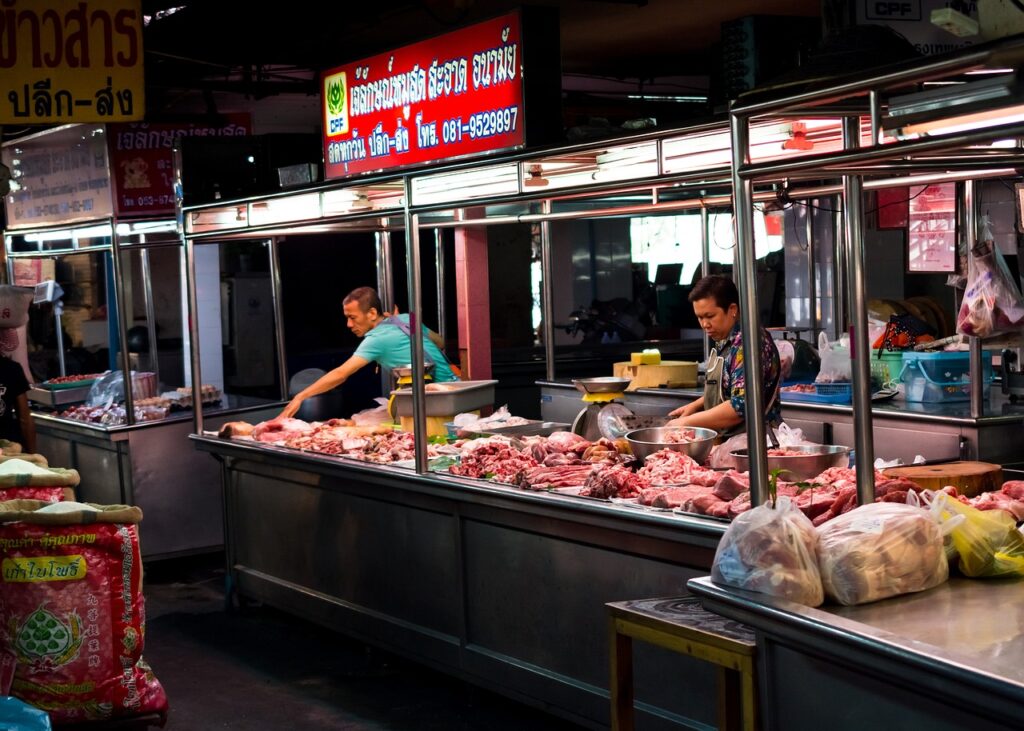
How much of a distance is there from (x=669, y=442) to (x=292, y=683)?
7.79 ft

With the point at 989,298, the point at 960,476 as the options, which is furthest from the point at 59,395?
the point at 960,476

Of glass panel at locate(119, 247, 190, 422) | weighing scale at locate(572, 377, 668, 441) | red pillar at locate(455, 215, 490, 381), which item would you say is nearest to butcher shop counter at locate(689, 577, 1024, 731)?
weighing scale at locate(572, 377, 668, 441)

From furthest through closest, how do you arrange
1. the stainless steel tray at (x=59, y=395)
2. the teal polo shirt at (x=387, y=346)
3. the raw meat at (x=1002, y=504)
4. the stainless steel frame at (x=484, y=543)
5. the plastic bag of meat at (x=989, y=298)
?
the stainless steel tray at (x=59, y=395) → the teal polo shirt at (x=387, y=346) → the plastic bag of meat at (x=989, y=298) → the stainless steel frame at (x=484, y=543) → the raw meat at (x=1002, y=504)

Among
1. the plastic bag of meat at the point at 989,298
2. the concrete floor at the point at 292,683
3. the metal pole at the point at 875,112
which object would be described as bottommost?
the concrete floor at the point at 292,683

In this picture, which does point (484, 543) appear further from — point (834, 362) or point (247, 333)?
point (247, 333)

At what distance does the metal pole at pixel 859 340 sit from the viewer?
378 cm

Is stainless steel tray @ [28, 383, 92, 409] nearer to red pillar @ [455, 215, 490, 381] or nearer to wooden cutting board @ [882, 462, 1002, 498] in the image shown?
red pillar @ [455, 215, 490, 381]

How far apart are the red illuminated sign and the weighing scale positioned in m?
1.33

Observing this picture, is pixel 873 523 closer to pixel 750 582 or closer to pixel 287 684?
pixel 750 582

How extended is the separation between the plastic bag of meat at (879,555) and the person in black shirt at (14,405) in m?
6.04

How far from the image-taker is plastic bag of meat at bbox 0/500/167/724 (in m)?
4.87

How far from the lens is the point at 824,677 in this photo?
338cm

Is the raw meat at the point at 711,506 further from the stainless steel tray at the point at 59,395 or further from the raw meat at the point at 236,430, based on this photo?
the stainless steel tray at the point at 59,395

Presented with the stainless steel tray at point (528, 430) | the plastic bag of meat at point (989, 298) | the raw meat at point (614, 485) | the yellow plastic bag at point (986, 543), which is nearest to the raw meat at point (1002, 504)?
the yellow plastic bag at point (986, 543)
